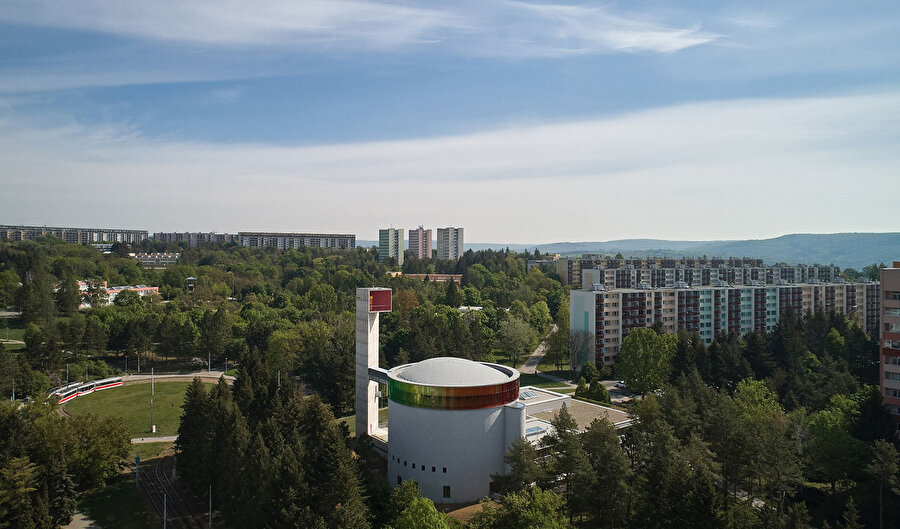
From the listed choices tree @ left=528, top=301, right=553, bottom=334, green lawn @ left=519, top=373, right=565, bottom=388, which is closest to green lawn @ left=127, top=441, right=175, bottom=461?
green lawn @ left=519, top=373, right=565, bottom=388

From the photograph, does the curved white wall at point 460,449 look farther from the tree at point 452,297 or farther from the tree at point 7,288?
the tree at point 7,288

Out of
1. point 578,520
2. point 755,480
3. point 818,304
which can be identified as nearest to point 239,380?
point 578,520

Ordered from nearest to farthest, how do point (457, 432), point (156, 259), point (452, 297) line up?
1. point (457, 432)
2. point (452, 297)
3. point (156, 259)

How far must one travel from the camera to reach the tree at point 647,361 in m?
58.2

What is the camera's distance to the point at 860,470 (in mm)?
33844

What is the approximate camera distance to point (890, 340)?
37.6 metres

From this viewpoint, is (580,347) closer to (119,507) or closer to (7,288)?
(119,507)

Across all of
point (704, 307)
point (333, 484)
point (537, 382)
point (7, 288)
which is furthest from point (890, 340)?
point (7, 288)

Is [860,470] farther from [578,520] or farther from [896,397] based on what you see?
[578,520]

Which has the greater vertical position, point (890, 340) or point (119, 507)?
point (890, 340)

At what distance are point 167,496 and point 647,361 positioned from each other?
4412 centimetres

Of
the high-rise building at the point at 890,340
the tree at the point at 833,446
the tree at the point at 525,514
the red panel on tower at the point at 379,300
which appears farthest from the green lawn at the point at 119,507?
the high-rise building at the point at 890,340

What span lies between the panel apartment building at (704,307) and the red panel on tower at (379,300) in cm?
3333

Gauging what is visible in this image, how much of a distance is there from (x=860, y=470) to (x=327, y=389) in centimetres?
4502
